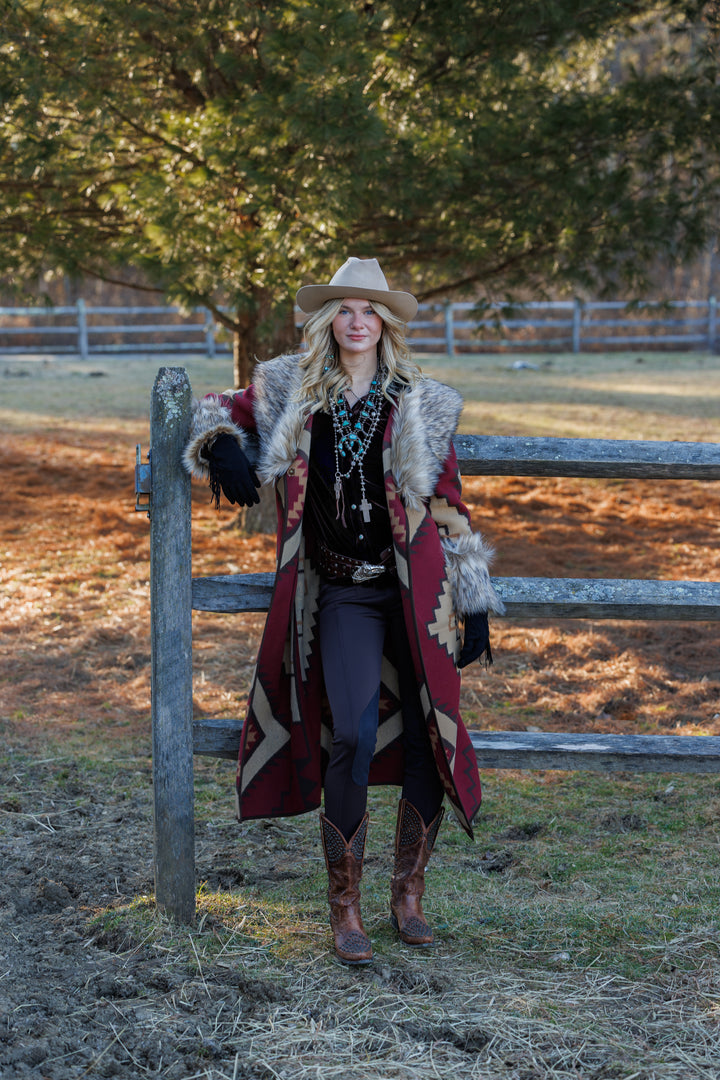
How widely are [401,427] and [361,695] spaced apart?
815 millimetres

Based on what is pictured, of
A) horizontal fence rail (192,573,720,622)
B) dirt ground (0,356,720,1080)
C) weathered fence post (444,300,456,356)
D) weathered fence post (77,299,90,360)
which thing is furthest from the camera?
weathered fence post (77,299,90,360)

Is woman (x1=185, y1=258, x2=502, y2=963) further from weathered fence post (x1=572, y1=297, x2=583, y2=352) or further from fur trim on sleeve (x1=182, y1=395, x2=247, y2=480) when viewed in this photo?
weathered fence post (x1=572, y1=297, x2=583, y2=352)

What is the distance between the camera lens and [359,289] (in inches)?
131

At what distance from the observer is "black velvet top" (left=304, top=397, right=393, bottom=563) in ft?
11.0

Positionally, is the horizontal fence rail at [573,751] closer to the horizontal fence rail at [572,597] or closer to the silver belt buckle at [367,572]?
the horizontal fence rail at [572,597]

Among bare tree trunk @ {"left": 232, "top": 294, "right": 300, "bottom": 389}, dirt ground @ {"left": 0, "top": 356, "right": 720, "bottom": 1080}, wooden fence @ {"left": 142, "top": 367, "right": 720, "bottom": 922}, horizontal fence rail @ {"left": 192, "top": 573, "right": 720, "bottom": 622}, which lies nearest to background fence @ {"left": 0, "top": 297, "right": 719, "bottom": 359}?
dirt ground @ {"left": 0, "top": 356, "right": 720, "bottom": 1080}

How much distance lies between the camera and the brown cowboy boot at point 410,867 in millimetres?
3430

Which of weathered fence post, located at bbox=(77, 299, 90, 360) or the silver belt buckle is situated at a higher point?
weathered fence post, located at bbox=(77, 299, 90, 360)

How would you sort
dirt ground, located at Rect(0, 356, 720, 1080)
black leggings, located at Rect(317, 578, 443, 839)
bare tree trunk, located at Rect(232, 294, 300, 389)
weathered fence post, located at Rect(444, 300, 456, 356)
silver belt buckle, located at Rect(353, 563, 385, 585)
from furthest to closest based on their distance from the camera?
weathered fence post, located at Rect(444, 300, 456, 356) < bare tree trunk, located at Rect(232, 294, 300, 389) < silver belt buckle, located at Rect(353, 563, 385, 585) < black leggings, located at Rect(317, 578, 443, 839) < dirt ground, located at Rect(0, 356, 720, 1080)

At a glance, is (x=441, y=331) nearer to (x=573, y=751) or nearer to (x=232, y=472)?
(x=573, y=751)

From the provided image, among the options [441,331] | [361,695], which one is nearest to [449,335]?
[441,331]

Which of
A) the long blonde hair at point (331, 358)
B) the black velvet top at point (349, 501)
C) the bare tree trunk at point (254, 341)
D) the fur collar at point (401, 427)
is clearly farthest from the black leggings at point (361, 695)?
the bare tree trunk at point (254, 341)

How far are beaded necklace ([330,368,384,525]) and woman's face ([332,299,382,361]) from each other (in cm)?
15

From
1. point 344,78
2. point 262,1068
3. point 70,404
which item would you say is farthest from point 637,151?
point 70,404
